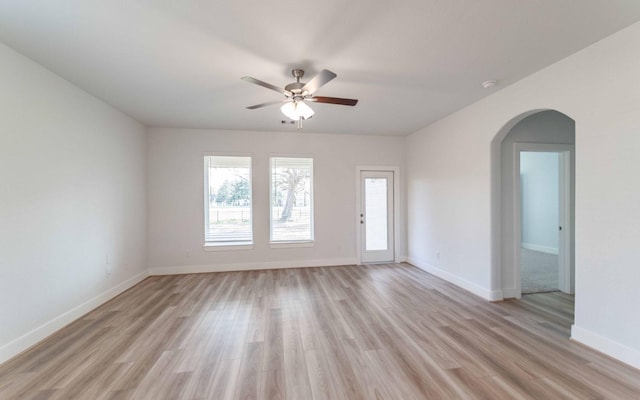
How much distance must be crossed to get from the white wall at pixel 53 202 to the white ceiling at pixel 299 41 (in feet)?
1.17

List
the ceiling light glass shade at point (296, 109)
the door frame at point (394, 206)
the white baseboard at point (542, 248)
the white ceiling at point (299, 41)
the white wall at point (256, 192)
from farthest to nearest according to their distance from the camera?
the white baseboard at point (542, 248) → the door frame at point (394, 206) → the white wall at point (256, 192) → the ceiling light glass shade at point (296, 109) → the white ceiling at point (299, 41)

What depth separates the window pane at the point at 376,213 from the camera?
5.42m

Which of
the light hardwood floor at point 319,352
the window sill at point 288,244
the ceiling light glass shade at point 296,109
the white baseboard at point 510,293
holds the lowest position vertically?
the light hardwood floor at point 319,352

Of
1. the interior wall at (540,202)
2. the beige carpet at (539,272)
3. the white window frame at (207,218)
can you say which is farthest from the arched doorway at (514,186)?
the white window frame at (207,218)

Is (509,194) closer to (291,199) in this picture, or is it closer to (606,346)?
(606,346)

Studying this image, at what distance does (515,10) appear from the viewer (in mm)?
1820

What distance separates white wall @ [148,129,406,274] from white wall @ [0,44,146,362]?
2.50 ft

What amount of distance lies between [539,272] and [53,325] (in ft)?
23.5

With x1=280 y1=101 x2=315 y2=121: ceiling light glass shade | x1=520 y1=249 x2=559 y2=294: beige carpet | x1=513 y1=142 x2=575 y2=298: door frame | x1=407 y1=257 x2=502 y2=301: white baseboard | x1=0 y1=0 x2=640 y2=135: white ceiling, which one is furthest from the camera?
x1=520 y1=249 x2=559 y2=294: beige carpet

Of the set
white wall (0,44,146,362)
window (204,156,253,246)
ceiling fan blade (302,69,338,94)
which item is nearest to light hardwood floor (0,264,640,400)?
white wall (0,44,146,362)

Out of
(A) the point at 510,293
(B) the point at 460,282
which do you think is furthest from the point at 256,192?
(A) the point at 510,293

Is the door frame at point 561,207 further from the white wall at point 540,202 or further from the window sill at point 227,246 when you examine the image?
the window sill at point 227,246

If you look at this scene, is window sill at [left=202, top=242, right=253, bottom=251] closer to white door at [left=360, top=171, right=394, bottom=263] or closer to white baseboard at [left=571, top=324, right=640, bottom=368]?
white door at [left=360, top=171, right=394, bottom=263]

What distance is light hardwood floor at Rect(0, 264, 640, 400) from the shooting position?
1831 millimetres
